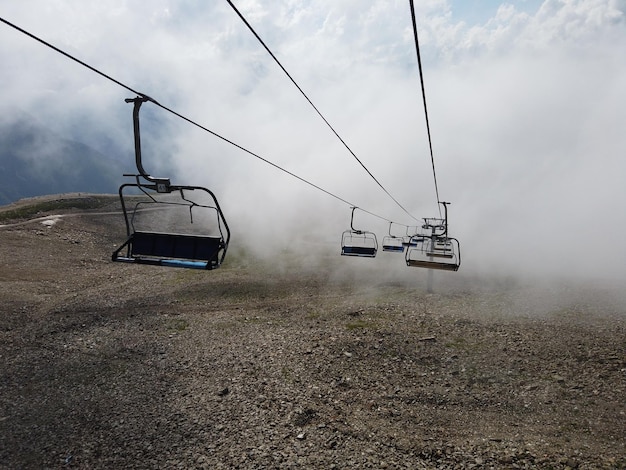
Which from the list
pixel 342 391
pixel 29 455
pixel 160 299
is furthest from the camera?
pixel 160 299

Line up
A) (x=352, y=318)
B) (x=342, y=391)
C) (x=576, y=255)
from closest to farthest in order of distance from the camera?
(x=342, y=391)
(x=352, y=318)
(x=576, y=255)

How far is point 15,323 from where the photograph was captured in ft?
81.4

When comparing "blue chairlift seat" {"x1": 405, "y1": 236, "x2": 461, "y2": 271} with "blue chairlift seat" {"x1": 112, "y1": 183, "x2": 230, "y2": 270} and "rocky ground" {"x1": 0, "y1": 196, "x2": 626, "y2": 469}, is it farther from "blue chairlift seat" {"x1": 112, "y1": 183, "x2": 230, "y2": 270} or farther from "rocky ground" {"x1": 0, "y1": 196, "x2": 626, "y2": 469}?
"blue chairlift seat" {"x1": 112, "y1": 183, "x2": 230, "y2": 270}

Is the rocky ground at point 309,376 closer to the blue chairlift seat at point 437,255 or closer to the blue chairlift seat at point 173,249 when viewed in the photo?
the blue chairlift seat at point 437,255

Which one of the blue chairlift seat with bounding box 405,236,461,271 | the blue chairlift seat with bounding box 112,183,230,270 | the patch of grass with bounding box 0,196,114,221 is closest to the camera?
the blue chairlift seat with bounding box 112,183,230,270

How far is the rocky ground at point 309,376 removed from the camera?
47.2ft

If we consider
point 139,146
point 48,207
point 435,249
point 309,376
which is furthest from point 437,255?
point 48,207

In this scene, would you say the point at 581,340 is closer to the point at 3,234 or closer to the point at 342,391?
the point at 342,391

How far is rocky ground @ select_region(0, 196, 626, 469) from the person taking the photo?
14.4 m

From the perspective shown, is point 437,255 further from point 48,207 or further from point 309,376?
point 48,207

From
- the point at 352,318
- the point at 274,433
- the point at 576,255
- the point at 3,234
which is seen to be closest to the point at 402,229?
the point at 576,255

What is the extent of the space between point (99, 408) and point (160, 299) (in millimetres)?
14640

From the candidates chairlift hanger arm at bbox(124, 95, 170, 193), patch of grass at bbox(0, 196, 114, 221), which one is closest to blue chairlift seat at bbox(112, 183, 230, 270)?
chairlift hanger arm at bbox(124, 95, 170, 193)

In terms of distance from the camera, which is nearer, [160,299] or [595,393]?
[595,393]
